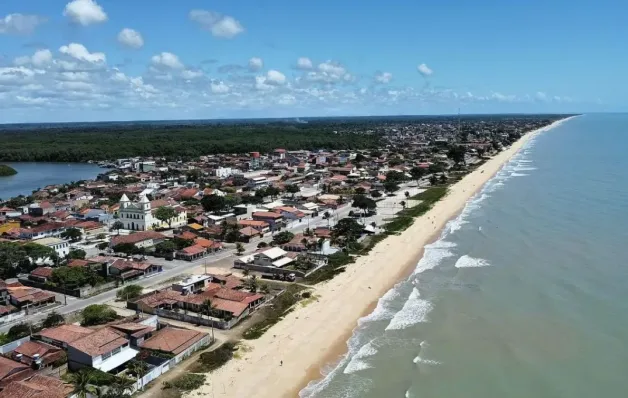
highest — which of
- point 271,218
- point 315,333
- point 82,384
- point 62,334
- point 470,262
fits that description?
point 82,384

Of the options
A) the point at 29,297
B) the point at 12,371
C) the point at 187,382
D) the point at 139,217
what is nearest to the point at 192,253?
the point at 29,297

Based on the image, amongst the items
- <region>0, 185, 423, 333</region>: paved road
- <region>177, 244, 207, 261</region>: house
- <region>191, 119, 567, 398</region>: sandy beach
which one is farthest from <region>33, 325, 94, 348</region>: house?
<region>177, 244, 207, 261</region>: house

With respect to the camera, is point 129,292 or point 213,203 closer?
point 129,292

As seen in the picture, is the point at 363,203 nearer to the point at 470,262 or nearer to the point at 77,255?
the point at 470,262

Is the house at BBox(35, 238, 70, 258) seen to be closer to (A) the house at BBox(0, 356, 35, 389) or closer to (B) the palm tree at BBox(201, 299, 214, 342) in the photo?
(B) the palm tree at BBox(201, 299, 214, 342)

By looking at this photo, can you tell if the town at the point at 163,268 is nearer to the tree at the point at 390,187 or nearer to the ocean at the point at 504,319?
the tree at the point at 390,187

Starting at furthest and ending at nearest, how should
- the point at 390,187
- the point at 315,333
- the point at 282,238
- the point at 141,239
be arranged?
the point at 390,187, the point at 282,238, the point at 141,239, the point at 315,333
